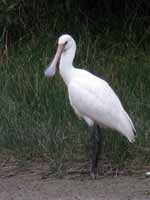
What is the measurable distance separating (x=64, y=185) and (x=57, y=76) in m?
3.21

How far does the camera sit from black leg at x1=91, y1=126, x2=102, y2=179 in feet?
28.2

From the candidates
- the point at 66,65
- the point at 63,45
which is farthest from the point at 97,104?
the point at 63,45

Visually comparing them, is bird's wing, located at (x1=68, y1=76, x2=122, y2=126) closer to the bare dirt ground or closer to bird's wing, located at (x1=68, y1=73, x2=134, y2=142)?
bird's wing, located at (x1=68, y1=73, x2=134, y2=142)

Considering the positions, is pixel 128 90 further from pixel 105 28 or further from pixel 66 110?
pixel 105 28

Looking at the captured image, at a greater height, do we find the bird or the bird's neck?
the bird's neck

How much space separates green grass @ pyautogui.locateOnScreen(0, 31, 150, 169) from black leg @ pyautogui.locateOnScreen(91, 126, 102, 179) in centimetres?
16

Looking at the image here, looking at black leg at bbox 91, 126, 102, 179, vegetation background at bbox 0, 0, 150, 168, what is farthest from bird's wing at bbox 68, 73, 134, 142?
vegetation background at bbox 0, 0, 150, 168

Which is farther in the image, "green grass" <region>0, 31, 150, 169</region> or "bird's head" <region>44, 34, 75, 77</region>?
"bird's head" <region>44, 34, 75, 77</region>

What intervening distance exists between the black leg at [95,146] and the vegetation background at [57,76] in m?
0.16

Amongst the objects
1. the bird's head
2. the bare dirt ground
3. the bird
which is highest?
the bird's head

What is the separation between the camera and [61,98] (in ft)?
33.4

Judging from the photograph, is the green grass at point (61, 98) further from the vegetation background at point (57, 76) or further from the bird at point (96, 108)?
the bird at point (96, 108)

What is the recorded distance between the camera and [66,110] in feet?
32.6

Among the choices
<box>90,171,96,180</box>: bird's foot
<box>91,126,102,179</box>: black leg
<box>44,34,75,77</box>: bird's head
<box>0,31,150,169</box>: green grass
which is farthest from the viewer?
<box>44,34,75,77</box>: bird's head
